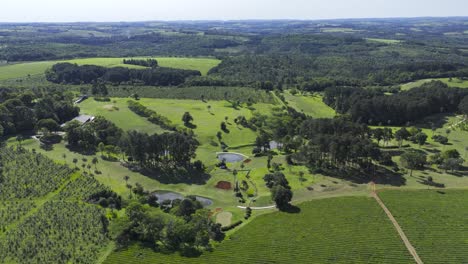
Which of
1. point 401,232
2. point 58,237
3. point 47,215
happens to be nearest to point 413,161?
point 401,232

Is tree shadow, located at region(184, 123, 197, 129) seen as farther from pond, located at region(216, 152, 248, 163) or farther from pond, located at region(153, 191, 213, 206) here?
pond, located at region(153, 191, 213, 206)

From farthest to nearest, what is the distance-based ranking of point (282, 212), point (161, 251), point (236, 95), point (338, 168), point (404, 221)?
point (236, 95) → point (338, 168) → point (282, 212) → point (404, 221) → point (161, 251)

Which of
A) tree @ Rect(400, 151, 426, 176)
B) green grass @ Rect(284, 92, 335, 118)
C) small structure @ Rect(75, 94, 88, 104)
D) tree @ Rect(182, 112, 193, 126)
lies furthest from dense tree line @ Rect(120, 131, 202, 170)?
small structure @ Rect(75, 94, 88, 104)

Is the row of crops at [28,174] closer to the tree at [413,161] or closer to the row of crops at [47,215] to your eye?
the row of crops at [47,215]

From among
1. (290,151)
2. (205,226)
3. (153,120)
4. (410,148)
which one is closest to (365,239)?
(205,226)

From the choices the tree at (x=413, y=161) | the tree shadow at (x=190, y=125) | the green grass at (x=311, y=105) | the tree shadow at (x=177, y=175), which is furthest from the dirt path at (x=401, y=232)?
the green grass at (x=311, y=105)

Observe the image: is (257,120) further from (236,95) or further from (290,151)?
(236,95)
